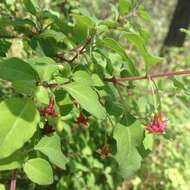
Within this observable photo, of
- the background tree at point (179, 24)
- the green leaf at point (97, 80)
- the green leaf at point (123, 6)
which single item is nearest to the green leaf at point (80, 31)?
the green leaf at point (97, 80)

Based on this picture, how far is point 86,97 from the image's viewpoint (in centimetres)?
143

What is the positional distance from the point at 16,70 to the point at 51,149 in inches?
12.8

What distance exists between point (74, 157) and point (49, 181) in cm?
215

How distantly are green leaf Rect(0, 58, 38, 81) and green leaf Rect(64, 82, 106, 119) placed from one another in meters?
0.12

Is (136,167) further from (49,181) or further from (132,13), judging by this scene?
(132,13)

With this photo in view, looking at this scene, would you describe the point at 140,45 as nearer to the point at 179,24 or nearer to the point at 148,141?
the point at 148,141

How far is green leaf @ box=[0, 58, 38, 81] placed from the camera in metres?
1.43

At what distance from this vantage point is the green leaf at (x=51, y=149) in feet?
5.24

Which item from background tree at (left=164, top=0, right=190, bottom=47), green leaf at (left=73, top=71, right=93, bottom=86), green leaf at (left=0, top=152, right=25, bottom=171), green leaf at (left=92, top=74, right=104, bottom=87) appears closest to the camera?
green leaf at (left=0, top=152, right=25, bottom=171)

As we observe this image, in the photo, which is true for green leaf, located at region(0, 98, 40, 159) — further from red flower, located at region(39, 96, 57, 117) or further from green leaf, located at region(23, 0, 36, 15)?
green leaf, located at region(23, 0, 36, 15)

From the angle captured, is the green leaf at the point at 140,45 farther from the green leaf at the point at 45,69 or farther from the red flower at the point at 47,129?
the red flower at the point at 47,129

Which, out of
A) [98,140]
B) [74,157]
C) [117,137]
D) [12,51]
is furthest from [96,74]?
[12,51]

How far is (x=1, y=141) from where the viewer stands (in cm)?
123

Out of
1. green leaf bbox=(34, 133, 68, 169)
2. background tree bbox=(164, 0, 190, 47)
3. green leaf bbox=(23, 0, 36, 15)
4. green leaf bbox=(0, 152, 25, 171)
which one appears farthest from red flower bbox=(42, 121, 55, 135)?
background tree bbox=(164, 0, 190, 47)
